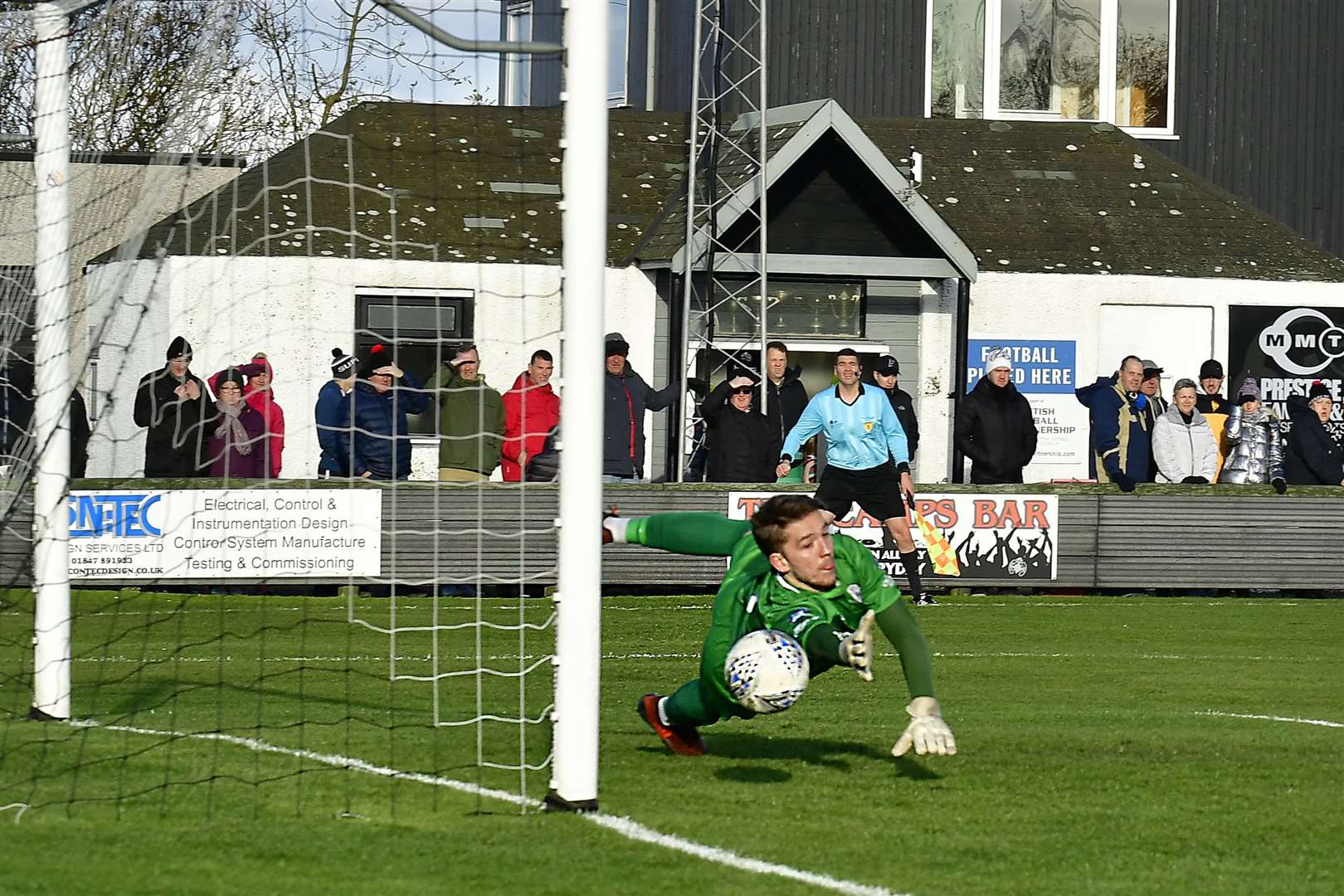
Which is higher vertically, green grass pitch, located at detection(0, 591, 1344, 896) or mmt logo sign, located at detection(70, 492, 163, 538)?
mmt logo sign, located at detection(70, 492, 163, 538)

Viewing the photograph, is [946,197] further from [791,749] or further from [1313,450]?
[791,749]

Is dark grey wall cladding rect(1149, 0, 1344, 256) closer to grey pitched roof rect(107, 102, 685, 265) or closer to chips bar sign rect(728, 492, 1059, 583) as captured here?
Answer: grey pitched roof rect(107, 102, 685, 265)

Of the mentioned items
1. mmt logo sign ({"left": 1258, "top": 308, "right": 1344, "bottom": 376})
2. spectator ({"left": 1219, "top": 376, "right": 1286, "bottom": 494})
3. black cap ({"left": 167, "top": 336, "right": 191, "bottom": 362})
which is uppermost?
mmt logo sign ({"left": 1258, "top": 308, "right": 1344, "bottom": 376})

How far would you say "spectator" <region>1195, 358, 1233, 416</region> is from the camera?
20664mm

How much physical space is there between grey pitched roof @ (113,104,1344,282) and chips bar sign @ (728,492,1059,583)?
5.89m

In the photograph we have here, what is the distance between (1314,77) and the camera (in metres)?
30.7

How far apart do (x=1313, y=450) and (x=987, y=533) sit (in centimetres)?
376

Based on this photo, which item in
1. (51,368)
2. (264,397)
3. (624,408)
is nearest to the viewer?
(51,368)

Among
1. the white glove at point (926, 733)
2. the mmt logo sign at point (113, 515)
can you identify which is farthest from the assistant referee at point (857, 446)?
the white glove at point (926, 733)

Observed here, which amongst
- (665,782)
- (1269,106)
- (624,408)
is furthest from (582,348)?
(1269,106)

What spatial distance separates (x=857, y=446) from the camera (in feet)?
54.5

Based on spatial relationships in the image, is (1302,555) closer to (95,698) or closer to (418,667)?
(418,667)

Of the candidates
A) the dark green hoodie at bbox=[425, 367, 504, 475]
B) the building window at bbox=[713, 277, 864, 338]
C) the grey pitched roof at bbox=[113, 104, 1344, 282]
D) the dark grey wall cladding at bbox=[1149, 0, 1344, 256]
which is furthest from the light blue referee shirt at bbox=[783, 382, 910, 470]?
the dark grey wall cladding at bbox=[1149, 0, 1344, 256]

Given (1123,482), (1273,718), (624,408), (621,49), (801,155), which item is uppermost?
(621,49)
